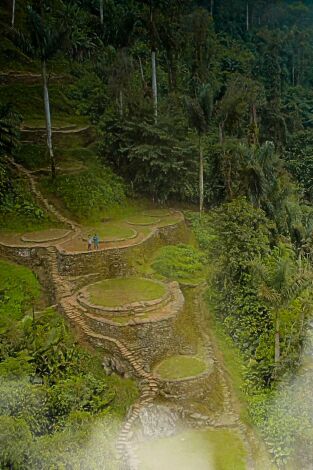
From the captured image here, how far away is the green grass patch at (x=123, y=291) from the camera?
14578mm

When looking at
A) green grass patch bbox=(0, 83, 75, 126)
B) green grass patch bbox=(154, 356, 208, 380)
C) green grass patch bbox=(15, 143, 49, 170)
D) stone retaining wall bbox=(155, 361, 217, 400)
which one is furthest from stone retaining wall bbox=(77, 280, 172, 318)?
green grass patch bbox=(0, 83, 75, 126)

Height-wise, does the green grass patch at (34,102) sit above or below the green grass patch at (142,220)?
above

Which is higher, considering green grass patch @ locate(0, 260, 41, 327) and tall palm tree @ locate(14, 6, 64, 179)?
tall palm tree @ locate(14, 6, 64, 179)

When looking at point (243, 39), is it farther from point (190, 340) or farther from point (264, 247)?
point (190, 340)

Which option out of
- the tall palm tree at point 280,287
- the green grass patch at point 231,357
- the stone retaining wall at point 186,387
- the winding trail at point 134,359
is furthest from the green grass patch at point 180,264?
the stone retaining wall at point 186,387

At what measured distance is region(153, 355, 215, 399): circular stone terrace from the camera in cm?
1241

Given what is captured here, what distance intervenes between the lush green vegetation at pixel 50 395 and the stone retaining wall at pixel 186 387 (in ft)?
2.37

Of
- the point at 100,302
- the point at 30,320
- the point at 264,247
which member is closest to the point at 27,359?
the point at 30,320

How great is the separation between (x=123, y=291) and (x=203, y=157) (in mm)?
10240

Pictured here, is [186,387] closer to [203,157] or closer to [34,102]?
[203,157]

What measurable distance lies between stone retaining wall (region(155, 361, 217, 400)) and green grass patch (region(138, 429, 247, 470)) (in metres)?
0.90

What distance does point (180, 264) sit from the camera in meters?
17.8

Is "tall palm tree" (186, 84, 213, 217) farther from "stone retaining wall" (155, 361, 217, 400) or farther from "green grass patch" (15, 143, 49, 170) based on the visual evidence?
"stone retaining wall" (155, 361, 217, 400)

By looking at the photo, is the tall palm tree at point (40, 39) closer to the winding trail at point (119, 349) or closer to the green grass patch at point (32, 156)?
the green grass patch at point (32, 156)
